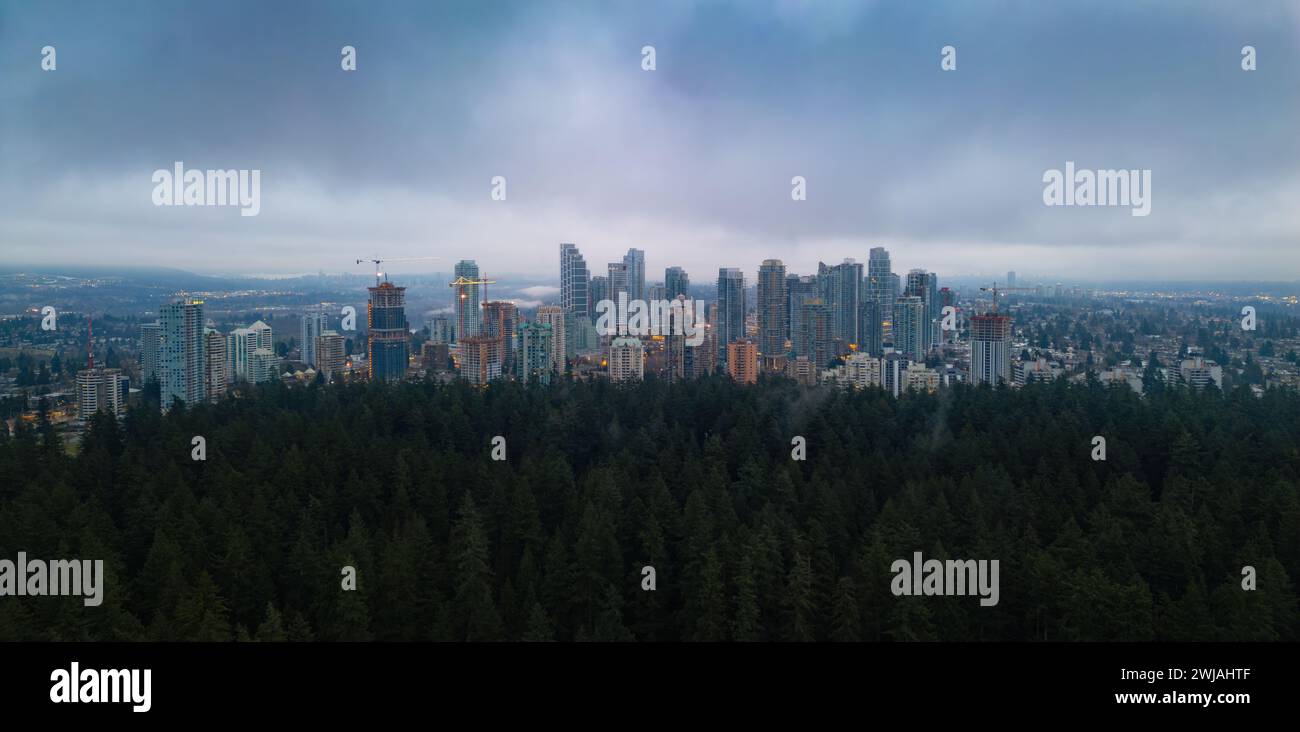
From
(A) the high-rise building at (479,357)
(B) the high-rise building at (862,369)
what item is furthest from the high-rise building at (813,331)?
(A) the high-rise building at (479,357)

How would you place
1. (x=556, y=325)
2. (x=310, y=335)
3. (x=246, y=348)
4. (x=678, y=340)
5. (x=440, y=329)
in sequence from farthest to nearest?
(x=440, y=329) → (x=678, y=340) → (x=556, y=325) → (x=310, y=335) → (x=246, y=348)

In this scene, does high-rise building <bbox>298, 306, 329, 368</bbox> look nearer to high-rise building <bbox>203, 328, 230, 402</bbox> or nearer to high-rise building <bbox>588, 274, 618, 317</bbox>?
high-rise building <bbox>203, 328, 230, 402</bbox>

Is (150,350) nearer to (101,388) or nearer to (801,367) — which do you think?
(101,388)

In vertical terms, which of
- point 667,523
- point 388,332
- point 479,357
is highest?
point 388,332

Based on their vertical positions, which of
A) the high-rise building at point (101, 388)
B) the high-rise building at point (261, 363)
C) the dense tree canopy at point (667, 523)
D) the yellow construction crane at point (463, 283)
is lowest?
the dense tree canopy at point (667, 523)

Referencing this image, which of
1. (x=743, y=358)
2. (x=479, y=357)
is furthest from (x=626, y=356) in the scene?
(x=479, y=357)

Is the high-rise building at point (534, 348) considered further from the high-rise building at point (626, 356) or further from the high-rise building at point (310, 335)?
the high-rise building at point (310, 335)
